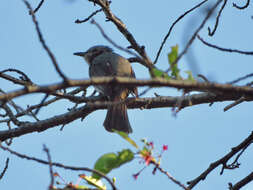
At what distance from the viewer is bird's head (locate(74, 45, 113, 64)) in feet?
29.1

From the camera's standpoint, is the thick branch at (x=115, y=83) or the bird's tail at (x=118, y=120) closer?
the thick branch at (x=115, y=83)

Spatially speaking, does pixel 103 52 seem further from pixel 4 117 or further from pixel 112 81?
pixel 112 81

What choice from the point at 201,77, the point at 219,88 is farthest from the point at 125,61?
the point at 219,88

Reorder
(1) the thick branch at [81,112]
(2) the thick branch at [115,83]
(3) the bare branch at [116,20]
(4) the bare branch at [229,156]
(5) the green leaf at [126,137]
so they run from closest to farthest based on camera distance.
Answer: (2) the thick branch at [115,83], (5) the green leaf at [126,137], (4) the bare branch at [229,156], (1) the thick branch at [81,112], (3) the bare branch at [116,20]

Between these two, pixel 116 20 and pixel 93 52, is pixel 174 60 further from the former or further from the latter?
pixel 93 52

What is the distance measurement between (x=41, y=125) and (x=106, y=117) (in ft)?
4.54

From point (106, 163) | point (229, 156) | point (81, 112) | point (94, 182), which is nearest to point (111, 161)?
point (106, 163)

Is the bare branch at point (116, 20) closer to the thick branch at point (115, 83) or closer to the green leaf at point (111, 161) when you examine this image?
the green leaf at point (111, 161)

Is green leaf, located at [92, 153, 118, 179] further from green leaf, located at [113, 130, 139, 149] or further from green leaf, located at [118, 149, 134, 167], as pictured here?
green leaf, located at [113, 130, 139, 149]

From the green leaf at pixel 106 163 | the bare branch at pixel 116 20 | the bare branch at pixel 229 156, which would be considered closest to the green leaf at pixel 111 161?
the green leaf at pixel 106 163

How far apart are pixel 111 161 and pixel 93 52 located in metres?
Answer: 6.49

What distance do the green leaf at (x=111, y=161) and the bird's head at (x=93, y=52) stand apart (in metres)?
6.34

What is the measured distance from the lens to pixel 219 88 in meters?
2.06

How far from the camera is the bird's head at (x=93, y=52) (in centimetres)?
886
